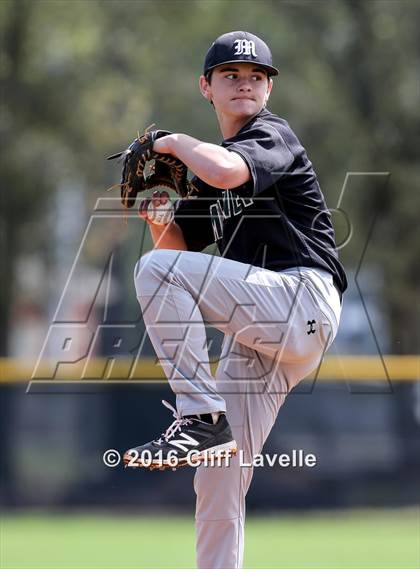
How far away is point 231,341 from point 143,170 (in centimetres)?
87

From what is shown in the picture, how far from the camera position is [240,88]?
482 cm

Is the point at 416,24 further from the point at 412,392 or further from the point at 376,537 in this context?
the point at 376,537

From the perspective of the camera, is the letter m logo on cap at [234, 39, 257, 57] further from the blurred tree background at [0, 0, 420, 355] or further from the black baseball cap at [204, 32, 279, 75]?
the blurred tree background at [0, 0, 420, 355]

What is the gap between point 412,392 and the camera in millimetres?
10852

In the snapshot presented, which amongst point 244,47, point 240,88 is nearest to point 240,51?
point 244,47

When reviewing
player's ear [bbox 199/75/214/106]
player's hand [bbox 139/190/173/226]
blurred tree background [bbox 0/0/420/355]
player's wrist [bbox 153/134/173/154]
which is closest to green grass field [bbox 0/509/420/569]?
player's hand [bbox 139/190/173/226]

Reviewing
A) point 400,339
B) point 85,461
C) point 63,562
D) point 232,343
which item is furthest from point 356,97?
point 232,343

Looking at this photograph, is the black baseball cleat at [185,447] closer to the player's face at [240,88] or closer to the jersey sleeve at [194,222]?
the jersey sleeve at [194,222]

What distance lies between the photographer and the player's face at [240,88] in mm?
4820

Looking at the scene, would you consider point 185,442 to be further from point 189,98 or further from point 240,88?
point 189,98

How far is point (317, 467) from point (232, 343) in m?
5.94

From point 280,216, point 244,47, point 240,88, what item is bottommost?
point 280,216

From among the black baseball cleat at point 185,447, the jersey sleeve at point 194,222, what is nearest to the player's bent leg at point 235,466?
the black baseball cleat at point 185,447

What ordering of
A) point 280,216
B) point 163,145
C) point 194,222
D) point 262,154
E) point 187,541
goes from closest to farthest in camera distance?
1. point 262,154
2. point 163,145
3. point 280,216
4. point 194,222
5. point 187,541
